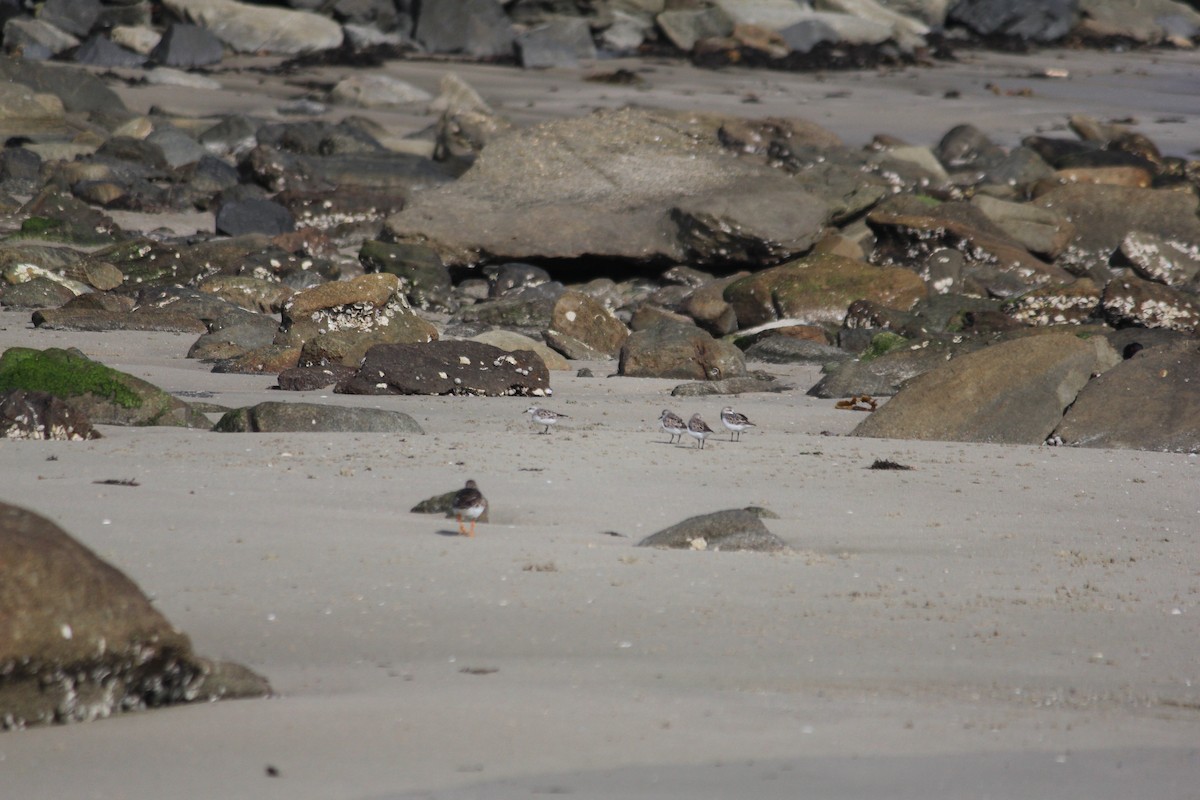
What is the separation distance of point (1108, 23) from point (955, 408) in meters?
30.7

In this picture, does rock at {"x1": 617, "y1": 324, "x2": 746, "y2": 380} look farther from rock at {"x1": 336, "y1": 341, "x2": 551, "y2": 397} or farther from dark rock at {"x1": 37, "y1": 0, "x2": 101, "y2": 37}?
dark rock at {"x1": 37, "y1": 0, "x2": 101, "y2": 37}

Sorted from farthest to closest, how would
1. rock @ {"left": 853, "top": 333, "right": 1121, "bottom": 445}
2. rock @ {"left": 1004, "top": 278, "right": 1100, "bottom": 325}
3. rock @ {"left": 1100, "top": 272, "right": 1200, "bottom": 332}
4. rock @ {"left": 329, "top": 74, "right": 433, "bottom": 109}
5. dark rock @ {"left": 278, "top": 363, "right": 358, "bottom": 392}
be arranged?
rock @ {"left": 329, "top": 74, "right": 433, "bottom": 109}, rock @ {"left": 1004, "top": 278, "right": 1100, "bottom": 325}, rock @ {"left": 1100, "top": 272, "right": 1200, "bottom": 332}, dark rock @ {"left": 278, "top": 363, "right": 358, "bottom": 392}, rock @ {"left": 853, "top": 333, "right": 1121, "bottom": 445}

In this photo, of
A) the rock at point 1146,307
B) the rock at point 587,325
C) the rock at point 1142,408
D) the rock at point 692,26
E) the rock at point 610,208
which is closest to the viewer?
the rock at point 1142,408

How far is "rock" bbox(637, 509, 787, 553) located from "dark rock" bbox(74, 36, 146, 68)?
27.8 m

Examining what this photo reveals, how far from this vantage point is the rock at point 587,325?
1235 centimetres

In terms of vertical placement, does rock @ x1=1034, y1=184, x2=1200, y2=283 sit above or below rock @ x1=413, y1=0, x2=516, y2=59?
above

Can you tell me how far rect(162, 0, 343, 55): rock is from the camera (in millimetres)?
31953

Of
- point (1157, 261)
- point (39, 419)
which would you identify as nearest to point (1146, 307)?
point (1157, 261)

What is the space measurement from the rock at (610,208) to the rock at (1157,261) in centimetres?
381

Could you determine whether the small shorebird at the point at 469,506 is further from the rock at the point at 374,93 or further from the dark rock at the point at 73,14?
the dark rock at the point at 73,14

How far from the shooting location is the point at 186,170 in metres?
20.6

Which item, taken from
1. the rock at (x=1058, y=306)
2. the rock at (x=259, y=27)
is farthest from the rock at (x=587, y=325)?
the rock at (x=259, y=27)

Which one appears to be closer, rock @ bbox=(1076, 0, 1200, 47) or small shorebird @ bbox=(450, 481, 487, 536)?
small shorebird @ bbox=(450, 481, 487, 536)

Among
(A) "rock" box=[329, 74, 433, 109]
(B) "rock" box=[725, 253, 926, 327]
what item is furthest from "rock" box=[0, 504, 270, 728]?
(A) "rock" box=[329, 74, 433, 109]
